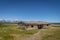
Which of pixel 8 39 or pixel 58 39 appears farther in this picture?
pixel 8 39

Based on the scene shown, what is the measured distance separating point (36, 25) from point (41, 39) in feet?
105

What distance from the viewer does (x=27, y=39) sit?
22.8m

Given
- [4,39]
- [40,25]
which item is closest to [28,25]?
[40,25]

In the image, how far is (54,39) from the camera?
2138cm

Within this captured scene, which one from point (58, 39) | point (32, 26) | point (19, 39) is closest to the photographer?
point (58, 39)

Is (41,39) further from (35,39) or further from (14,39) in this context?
(14,39)

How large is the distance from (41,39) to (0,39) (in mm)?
7381

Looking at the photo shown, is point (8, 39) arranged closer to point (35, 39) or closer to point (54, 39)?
point (35, 39)

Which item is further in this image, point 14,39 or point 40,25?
point 40,25

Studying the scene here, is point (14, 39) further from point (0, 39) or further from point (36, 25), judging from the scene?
point (36, 25)

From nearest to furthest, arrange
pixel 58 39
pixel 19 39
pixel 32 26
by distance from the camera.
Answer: pixel 58 39, pixel 19 39, pixel 32 26

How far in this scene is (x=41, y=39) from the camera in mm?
21766

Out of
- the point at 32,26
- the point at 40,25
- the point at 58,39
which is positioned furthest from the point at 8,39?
the point at 40,25

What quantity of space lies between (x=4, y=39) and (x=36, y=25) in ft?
103
